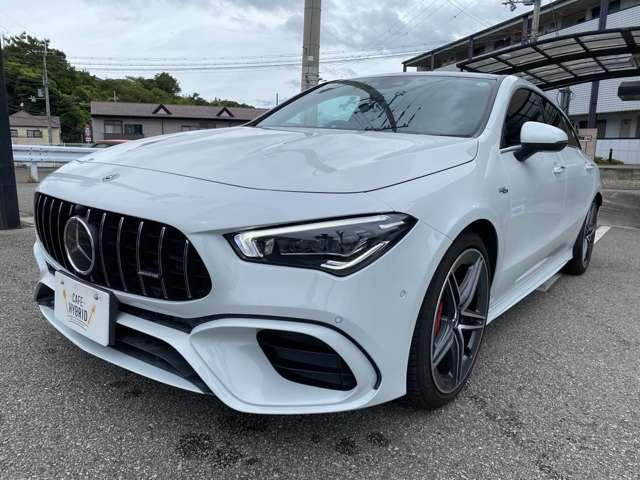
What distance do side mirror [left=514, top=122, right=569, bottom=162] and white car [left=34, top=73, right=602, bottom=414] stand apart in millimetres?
193

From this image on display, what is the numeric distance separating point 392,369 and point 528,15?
107 ft

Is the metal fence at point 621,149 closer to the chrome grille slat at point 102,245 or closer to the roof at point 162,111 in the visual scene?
the chrome grille slat at point 102,245

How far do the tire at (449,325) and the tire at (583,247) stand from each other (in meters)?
2.31

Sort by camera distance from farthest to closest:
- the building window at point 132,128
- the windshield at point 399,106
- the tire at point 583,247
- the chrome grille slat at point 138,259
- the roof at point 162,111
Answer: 1. the building window at point 132,128
2. the roof at point 162,111
3. the tire at point 583,247
4. the windshield at point 399,106
5. the chrome grille slat at point 138,259

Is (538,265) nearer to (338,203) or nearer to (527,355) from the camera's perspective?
(527,355)

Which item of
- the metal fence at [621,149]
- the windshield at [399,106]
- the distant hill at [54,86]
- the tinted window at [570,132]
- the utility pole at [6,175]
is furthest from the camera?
the distant hill at [54,86]

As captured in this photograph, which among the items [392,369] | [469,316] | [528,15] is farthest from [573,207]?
[528,15]

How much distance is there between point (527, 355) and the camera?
104 inches

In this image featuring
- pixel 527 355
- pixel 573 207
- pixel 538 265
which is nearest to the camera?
pixel 527 355

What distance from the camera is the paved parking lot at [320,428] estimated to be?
65.9 inches

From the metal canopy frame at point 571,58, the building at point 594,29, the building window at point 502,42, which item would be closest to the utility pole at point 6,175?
the metal canopy frame at point 571,58

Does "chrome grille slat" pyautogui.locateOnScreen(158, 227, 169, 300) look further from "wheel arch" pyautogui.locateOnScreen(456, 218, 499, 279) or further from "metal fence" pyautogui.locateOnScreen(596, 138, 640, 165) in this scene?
"metal fence" pyautogui.locateOnScreen(596, 138, 640, 165)

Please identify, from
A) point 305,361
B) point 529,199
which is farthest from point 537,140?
point 305,361

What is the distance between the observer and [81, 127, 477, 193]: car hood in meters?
1.70
